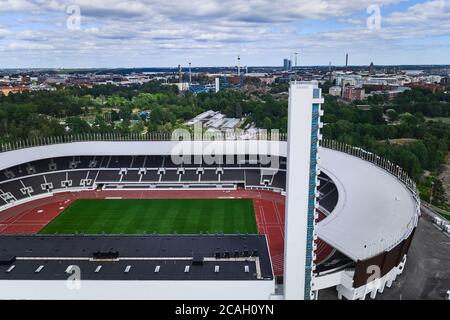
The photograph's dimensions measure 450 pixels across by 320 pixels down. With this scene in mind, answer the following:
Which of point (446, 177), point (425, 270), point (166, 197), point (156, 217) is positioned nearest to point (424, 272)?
point (425, 270)

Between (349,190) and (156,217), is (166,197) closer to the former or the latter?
(156,217)

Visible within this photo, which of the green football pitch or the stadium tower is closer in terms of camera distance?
the stadium tower

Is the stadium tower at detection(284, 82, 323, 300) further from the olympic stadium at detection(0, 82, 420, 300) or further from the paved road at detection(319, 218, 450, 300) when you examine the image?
the paved road at detection(319, 218, 450, 300)

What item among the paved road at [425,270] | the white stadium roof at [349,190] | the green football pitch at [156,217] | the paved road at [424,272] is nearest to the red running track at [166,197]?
the green football pitch at [156,217]

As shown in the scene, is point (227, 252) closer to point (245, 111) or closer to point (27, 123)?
point (27, 123)

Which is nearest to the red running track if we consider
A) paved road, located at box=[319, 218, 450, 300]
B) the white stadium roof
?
the white stadium roof

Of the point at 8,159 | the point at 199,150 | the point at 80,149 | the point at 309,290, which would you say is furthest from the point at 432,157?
the point at 8,159
